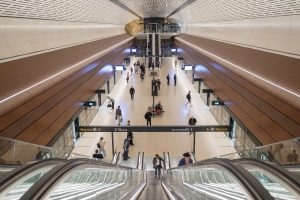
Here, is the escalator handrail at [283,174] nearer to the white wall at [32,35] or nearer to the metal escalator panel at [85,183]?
the metal escalator panel at [85,183]

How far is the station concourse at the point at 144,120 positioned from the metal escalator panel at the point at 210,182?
0.03 metres

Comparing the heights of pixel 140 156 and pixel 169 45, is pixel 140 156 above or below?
below

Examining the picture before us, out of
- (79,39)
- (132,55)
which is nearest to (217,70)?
(79,39)

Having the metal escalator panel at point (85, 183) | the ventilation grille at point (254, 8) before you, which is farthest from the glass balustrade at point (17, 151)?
the ventilation grille at point (254, 8)

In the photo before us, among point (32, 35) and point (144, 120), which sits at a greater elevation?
point (32, 35)

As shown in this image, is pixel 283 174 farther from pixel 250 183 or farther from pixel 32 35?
pixel 32 35

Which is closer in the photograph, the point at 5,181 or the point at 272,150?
the point at 5,181

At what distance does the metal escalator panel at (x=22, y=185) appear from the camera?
234 cm

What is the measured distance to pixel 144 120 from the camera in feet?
50.9

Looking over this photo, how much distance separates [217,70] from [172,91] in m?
8.33

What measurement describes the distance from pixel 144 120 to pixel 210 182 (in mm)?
9701

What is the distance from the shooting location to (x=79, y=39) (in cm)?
1838

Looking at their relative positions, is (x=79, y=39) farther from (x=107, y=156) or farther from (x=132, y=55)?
(x=132, y=55)

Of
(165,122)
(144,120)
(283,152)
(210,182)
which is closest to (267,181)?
(283,152)
